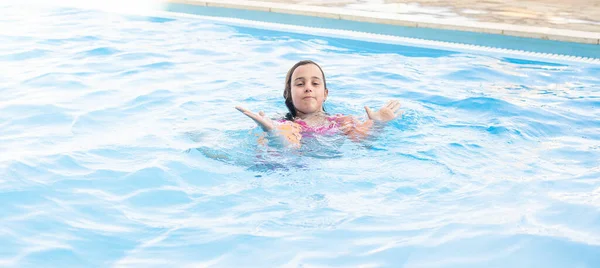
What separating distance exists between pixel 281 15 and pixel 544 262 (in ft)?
18.6

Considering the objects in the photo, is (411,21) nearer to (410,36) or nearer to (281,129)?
(410,36)

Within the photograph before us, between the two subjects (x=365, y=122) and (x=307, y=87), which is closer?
(x=307, y=87)

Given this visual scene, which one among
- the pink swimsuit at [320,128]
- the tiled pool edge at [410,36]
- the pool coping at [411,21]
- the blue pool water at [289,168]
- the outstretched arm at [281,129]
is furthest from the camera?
the pool coping at [411,21]

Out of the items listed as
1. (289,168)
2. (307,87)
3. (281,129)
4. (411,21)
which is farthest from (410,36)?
(289,168)

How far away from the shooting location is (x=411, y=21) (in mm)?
7488

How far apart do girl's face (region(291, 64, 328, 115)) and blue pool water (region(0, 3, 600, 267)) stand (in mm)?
278

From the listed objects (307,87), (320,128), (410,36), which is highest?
(410,36)

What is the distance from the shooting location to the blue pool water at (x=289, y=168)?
3.25m

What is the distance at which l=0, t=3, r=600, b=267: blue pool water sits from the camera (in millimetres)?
3246

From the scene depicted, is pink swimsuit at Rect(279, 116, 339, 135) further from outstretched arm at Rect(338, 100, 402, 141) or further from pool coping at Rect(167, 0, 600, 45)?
pool coping at Rect(167, 0, 600, 45)

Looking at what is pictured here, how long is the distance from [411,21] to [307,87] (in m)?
3.28

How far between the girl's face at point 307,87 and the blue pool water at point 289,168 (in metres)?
0.28

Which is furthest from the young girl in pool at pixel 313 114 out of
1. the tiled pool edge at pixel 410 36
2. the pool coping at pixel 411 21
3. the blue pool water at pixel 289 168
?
the pool coping at pixel 411 21

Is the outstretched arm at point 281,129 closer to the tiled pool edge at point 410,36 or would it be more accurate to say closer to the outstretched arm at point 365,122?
the outstretched arm at point 365,122
